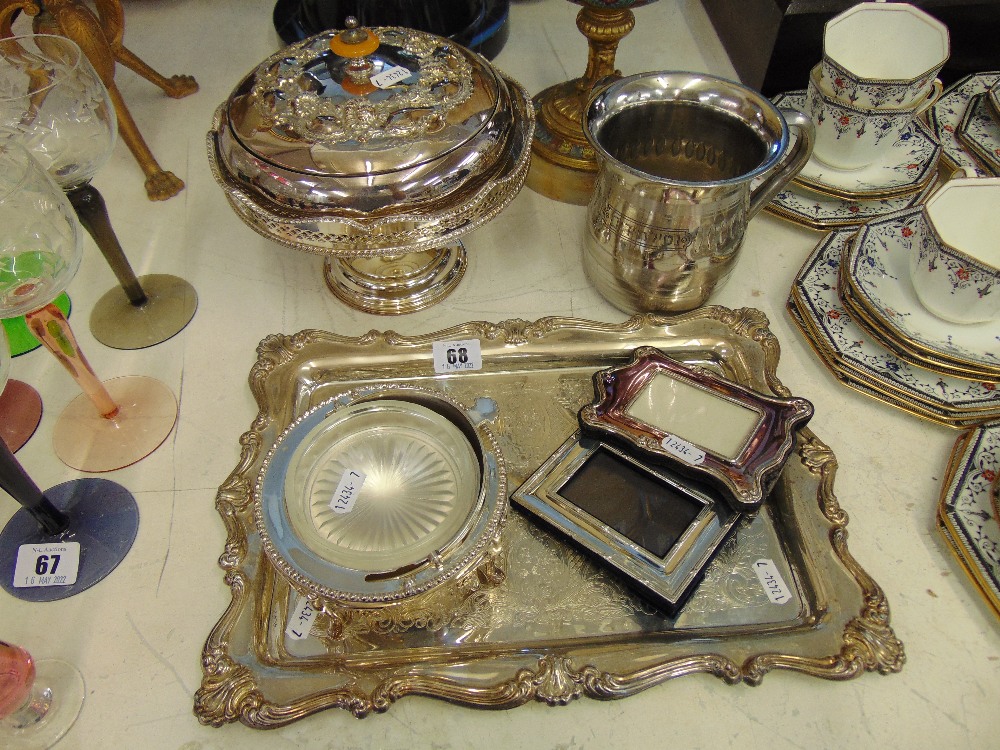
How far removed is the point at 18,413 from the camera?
71 cm

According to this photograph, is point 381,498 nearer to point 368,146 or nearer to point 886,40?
point 368,146

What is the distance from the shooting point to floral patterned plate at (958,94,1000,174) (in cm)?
85

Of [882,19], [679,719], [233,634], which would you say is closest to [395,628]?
[233,634]

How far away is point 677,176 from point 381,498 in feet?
1.50

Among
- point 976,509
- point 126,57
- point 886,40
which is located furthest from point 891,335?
point 126,57

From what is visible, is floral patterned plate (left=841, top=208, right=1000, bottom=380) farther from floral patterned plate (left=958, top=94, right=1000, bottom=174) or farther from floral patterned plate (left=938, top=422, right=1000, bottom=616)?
floral patterned plate (left=958, top=94, right=1000, bottom=174)

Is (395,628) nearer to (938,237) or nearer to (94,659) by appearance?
(94,659)

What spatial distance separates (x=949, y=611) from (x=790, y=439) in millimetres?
194

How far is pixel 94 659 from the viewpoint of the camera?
1.83 feet

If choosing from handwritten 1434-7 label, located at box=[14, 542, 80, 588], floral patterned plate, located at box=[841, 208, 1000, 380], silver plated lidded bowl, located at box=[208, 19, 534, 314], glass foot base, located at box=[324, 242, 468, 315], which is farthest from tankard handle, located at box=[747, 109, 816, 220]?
handwritten 1434-7 label, located at box=[14, 542, 80, 588]

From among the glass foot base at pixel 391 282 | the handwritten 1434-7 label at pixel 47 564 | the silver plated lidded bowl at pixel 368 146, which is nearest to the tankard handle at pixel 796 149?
the silver plated lidded bowl at pixel 368 146

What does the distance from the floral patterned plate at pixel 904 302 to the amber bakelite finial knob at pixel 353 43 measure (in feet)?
1.69

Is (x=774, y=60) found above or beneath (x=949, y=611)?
above

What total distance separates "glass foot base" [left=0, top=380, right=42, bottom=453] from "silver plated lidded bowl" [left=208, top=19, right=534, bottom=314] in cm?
30
